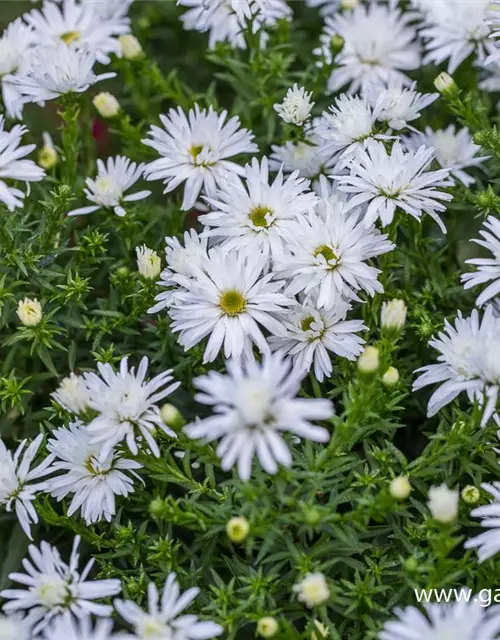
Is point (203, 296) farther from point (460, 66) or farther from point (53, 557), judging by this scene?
point (460, 66)

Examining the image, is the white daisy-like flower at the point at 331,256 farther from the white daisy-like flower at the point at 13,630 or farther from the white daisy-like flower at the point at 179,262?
the white daisy-like flower at the point at 13,630

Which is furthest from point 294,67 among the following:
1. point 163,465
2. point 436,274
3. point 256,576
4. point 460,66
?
point 256,576

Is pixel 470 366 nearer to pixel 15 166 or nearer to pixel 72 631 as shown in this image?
pixel 72 631

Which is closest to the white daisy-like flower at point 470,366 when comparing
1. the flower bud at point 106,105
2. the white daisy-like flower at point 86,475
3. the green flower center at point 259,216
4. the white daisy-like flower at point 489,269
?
the white daisy-like flower at point 489,269

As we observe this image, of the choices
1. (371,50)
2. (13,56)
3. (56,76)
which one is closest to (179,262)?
(56,76)

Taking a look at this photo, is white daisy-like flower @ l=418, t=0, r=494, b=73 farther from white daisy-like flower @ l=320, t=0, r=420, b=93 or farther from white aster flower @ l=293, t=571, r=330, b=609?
white aster flower @ l=293, t=571, r=330, b=609
